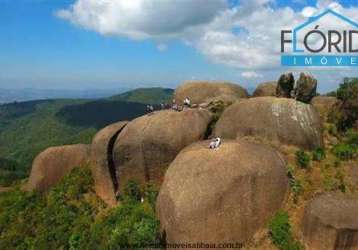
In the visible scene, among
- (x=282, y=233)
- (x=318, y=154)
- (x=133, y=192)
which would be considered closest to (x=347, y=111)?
(x=318, y=154)

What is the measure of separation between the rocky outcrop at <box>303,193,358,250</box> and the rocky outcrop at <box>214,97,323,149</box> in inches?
201

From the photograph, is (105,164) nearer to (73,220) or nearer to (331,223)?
(73,220)

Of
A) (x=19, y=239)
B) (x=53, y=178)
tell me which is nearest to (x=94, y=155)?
(x=53, y=178)

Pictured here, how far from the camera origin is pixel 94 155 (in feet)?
113

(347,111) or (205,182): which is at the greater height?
(347,111)

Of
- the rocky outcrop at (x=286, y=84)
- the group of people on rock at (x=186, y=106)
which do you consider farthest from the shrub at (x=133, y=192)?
the rocky outcrop at (x=286, y=84)

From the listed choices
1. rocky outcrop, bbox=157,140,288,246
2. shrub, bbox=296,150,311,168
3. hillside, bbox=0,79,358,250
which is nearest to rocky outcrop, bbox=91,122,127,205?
hillside, bbox=0,79,358,250

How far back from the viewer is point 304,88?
3438cm

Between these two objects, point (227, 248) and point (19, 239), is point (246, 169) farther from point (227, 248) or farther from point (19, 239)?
point (19, 239)

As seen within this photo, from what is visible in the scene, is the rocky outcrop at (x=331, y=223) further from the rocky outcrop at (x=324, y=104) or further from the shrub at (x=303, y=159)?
the rocky outcrop at (x=324, y=104)

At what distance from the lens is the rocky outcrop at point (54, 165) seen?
3816 cm

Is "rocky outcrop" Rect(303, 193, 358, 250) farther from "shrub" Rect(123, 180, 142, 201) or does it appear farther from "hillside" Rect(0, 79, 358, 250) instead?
"shrub" Rect(123, 180, 142, 201)

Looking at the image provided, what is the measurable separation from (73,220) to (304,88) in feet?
70.8

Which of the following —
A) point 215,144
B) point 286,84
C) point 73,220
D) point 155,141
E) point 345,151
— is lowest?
point 73,220
